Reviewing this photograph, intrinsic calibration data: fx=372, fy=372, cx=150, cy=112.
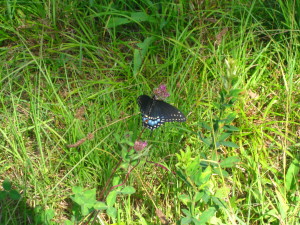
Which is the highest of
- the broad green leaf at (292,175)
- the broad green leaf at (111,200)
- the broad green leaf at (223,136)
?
the broad green leaf at (223,136)

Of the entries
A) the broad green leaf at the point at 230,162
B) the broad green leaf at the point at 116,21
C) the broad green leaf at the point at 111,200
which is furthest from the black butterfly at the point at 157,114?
the broad green leaf at the point at 116,21

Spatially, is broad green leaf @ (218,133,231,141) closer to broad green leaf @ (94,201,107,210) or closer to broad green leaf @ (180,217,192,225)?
broad green leaf @ (180,217,192,225)

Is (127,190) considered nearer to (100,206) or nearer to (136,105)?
(100,206)

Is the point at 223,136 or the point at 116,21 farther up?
the point at 116,21

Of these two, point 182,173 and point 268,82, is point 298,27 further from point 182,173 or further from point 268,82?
point 182,173

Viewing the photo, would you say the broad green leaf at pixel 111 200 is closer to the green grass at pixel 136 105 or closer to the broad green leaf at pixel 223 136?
the green grass at pixel 136 105

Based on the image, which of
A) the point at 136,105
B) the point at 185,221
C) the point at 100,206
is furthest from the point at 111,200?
the point at 136,105
